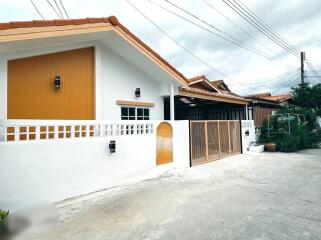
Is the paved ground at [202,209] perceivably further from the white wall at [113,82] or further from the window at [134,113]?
the white wall at [113,82]

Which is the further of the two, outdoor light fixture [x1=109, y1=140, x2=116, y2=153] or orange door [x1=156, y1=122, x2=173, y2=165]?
orange door [x1=156, y1=122, x2=173, y2=165]

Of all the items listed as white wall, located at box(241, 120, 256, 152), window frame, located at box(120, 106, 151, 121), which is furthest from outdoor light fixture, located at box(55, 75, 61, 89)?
white wall, located at box(241, 120, 256, 152)

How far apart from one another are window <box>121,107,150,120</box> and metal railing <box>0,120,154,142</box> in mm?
1910

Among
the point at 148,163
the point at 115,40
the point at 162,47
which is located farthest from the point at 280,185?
the point at 162,47

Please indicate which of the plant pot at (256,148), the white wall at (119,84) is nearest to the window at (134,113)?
the white wall at (119,84)

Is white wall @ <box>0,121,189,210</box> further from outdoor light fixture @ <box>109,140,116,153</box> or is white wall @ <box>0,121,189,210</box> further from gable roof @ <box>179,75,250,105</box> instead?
gable roof @ <box>179,75,250,105</box>

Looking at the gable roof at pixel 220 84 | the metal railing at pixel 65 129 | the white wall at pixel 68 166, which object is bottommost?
the white wall at pixel 68 166

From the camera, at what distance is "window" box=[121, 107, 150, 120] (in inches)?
356

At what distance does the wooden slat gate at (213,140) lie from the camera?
9.17 m

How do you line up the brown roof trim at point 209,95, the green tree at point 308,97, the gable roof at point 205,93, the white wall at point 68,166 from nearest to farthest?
the white wall at point 68,166 → the brown roof trim at point 209,95 → the gable roof at point 205,93 → the green tree at point 308,97

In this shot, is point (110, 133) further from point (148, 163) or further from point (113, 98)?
point (113, 98)

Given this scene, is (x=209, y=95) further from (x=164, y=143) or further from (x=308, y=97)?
(x=308, y=97)

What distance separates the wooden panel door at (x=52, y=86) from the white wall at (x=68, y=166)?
2.12m

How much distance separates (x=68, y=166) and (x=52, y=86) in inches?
122
